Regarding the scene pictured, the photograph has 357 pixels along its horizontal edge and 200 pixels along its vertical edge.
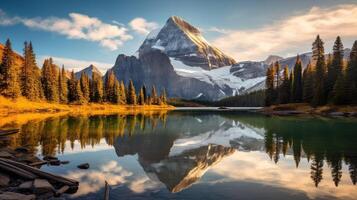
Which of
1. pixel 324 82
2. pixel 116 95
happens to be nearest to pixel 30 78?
pixel 116 95

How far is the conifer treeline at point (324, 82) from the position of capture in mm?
74000

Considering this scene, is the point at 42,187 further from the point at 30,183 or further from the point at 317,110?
the point at 317,110

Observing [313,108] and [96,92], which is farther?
[96,92]

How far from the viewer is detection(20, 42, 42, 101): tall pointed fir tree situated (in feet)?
319

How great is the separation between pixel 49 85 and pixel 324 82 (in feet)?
305

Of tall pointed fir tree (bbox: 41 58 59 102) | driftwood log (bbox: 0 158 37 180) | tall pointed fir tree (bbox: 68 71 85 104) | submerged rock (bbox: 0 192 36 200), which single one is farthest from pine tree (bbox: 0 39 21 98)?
submerged rock (bbox: 0 192 36 200)

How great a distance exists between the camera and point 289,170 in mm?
17531

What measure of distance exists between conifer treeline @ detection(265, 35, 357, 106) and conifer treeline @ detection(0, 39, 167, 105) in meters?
78.4

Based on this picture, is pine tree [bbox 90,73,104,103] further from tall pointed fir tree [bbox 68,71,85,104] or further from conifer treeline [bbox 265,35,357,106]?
conifer treeline [bbox 265,35,357,106]

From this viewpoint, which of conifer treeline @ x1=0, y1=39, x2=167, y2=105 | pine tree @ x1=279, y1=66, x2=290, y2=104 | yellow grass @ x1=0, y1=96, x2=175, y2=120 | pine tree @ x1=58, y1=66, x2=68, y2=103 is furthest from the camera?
pine tree @ x1=58, y1=66, x2=68, y2=103

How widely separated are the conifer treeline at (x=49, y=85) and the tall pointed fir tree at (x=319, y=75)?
87.6 meters

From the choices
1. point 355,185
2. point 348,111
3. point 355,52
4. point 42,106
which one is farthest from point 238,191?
point 42,106

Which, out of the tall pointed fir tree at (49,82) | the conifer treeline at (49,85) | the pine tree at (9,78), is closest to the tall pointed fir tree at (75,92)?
the conifer treeline at (49,85)

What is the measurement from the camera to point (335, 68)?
8369 cm
